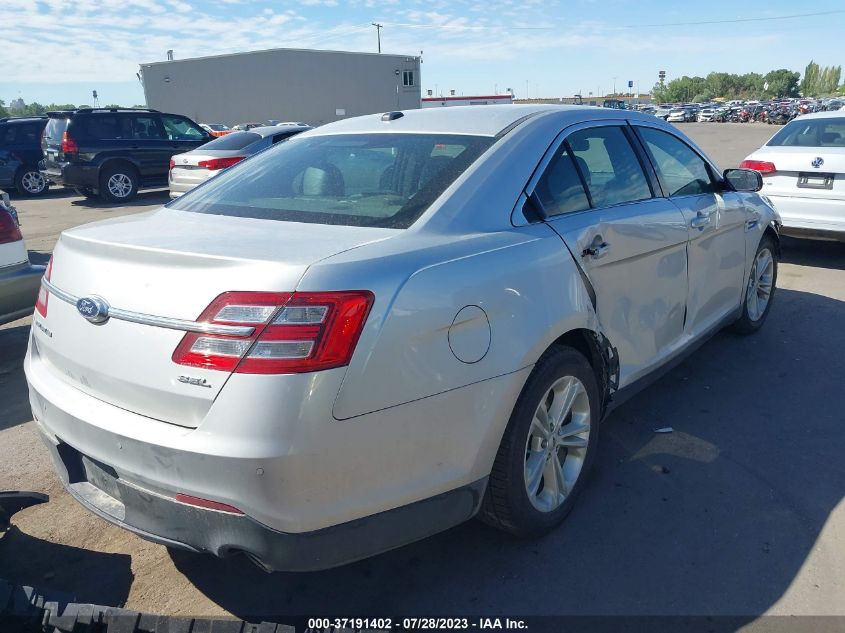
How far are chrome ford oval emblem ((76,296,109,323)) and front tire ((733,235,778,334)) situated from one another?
4232 mm

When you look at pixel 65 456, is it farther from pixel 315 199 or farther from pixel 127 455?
pixel 315 199

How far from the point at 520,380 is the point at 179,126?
1570 cm

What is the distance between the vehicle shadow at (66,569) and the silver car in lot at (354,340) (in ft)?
1.50

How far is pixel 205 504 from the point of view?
6.68 feet


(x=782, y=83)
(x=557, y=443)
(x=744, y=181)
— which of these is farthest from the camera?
(x=782, y=83)

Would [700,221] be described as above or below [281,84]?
below

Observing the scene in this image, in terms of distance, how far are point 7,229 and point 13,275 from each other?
0.33 metres

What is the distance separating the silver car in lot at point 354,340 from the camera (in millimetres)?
1973

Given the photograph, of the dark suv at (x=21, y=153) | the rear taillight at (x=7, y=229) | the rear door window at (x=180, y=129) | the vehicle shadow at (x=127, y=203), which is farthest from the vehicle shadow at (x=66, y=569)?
the dark suv at (x=21, y=153)

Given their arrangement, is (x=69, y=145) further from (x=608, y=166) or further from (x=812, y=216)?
(x=608, y=166)

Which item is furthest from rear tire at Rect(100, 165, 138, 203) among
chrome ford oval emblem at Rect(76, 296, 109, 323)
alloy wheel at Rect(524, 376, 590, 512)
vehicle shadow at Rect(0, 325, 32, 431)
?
alloy wheel at Rect(524, 376, 590, 512)

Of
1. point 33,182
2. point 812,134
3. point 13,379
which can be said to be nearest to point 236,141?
point 33,182

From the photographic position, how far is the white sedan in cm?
711

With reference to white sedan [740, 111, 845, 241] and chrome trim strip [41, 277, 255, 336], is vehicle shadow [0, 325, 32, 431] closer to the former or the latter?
chrome trim strip [41, 277, 255, 336]
